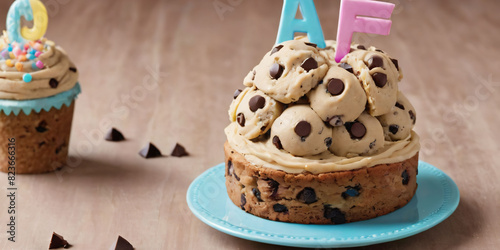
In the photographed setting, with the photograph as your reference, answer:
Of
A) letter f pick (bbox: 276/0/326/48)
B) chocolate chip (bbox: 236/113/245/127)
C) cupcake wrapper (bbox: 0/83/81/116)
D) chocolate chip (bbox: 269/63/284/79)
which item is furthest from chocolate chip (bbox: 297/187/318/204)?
cupcake wrapper (bbox: 0/83/81/116)

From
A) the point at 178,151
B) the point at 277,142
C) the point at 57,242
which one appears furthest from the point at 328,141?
the point at 178,151

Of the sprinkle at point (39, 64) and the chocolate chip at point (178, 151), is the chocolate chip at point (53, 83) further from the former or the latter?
the chocolate chip at point (178, 151)

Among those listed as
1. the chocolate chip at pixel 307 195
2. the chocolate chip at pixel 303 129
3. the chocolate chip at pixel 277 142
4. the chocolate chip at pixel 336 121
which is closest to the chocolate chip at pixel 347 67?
the chocolate chip at pixel 336 121

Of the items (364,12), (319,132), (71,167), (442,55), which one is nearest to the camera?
(319,132)

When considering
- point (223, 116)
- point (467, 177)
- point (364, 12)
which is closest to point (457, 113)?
point (467, 177)

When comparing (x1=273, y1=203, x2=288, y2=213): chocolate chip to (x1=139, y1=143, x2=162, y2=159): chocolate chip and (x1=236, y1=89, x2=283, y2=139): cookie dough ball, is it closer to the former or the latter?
(x1=236, y1=89, x2=283, y2=139): cookie dough ball

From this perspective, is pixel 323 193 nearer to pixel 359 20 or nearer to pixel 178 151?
pixel 359 20

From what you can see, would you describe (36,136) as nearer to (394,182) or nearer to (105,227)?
(105,227)
